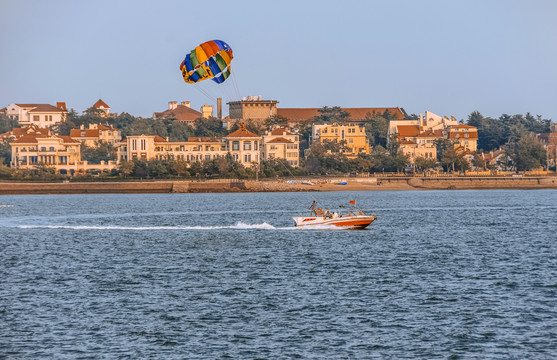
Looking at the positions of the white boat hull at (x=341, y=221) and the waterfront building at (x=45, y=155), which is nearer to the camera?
the white boat hull at (x=341, y=221)

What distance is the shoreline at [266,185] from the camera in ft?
453

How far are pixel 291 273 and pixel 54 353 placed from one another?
16.4 meters

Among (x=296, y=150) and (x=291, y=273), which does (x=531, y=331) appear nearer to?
(x=291, y=273)

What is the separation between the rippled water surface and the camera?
996 inches

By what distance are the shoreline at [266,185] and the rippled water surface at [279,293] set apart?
75299 millimetres

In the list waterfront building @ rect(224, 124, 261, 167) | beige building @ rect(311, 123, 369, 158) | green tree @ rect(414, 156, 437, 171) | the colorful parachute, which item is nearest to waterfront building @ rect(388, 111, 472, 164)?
green tree @ rect(414, 156, 437, 171)

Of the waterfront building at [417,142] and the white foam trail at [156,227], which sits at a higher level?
the waterfront building at [417,142]

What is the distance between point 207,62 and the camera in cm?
6188

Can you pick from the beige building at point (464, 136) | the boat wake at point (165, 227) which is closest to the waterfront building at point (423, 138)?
the beige building at point (464, 136)

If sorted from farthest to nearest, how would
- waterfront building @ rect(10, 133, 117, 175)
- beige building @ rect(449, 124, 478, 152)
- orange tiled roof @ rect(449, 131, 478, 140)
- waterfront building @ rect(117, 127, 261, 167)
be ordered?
orange tiled roof @ rect(449, 131, 478, 140)
beige building @ rect(449, 124, 478, 152)
waterfront building @ rect(117, 127, 261, 167)
waterfront building @ rect(10, 133, 117, 175)

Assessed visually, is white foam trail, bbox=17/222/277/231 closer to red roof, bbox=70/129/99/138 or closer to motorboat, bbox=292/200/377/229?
motorboat, bbox=292/200/377/229

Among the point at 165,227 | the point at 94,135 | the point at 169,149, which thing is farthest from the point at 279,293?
the point at 94,135

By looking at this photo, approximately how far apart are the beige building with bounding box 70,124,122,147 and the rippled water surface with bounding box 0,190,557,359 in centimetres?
11516

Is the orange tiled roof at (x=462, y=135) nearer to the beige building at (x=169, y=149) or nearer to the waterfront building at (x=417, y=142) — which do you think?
the waterfront building at (x=417, y=142)
